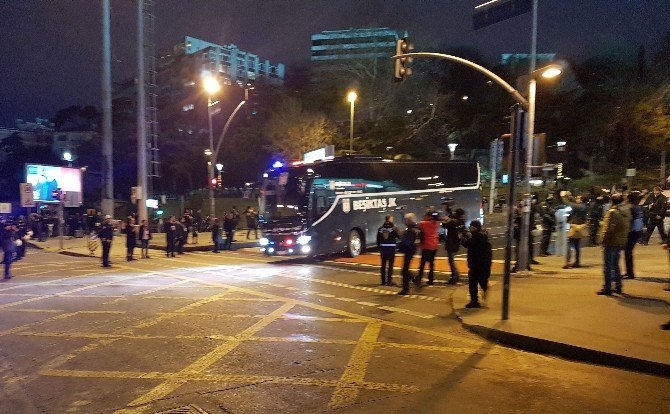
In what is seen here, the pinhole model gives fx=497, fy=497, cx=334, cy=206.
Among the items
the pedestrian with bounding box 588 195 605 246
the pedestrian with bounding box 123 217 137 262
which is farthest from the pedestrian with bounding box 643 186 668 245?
the pedestrian with bounding box 123 217 137 262

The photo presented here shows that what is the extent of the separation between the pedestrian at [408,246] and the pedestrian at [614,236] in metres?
3.99

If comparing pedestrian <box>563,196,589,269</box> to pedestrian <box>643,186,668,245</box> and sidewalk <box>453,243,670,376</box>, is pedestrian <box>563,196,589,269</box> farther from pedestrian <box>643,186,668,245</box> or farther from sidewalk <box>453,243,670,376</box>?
pedestrian <box>643,186,668,245</box>

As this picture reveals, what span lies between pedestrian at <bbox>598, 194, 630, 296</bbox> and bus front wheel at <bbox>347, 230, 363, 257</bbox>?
35.4 feet

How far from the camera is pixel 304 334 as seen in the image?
7918 millimetres

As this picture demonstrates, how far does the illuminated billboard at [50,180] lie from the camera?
33.4 metres

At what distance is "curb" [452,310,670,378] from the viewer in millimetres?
6129

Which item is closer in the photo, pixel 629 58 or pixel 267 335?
pixel 267 335

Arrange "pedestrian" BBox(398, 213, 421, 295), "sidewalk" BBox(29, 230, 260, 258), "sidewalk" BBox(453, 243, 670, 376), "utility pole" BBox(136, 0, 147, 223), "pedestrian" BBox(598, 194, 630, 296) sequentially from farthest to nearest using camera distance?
"utility pole" BBox(136, 0, 147, 223) < "sidewalk" BBox(29, 230, 260, 258) < "pedestrian" BBox(398, 213, 421, 295) < "pedestrian" BBox(598, 194, 630, 296) < "sidewalk" BBox(453, 243, 670, 376)

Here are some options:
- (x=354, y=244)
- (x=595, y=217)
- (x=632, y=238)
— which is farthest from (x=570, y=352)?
(x=354, y=244)

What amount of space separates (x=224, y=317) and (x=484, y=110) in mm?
45997

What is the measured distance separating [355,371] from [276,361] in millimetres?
1095

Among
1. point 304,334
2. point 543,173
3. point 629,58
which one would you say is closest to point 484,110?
point 629,58

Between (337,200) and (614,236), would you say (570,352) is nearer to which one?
(614,236)

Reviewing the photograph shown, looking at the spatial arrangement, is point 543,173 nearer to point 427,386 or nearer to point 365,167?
point 365,167
